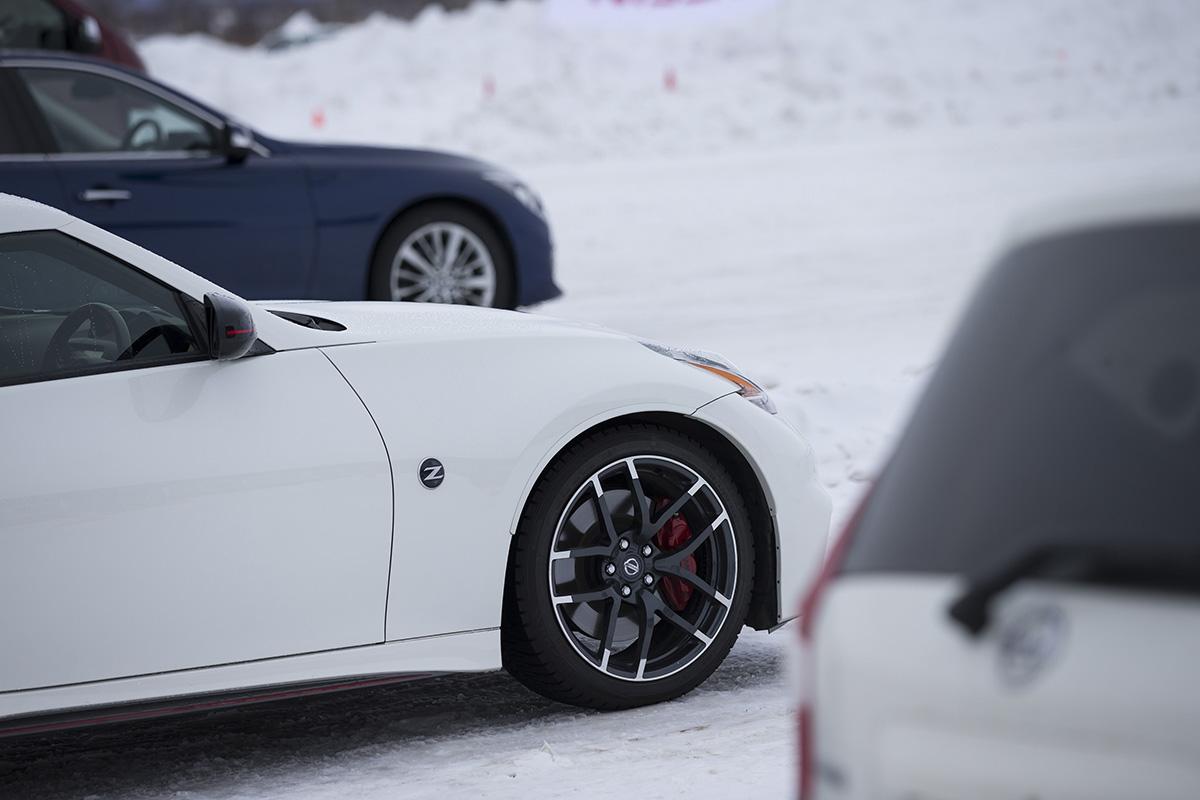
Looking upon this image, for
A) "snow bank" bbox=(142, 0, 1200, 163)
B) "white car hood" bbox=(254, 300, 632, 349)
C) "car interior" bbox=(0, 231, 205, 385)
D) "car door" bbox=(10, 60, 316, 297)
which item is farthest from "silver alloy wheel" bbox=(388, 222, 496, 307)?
"snow bank" bbox=(142, 0, 1200, 163)

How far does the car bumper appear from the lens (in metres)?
4.69

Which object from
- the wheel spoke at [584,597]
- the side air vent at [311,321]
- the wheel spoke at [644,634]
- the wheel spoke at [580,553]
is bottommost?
the wheel spoke at [644,634]

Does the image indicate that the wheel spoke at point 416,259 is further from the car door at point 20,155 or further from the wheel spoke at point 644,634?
the wheel spoke at point 644,634

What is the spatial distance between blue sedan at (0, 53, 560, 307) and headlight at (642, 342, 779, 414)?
14.4 ft

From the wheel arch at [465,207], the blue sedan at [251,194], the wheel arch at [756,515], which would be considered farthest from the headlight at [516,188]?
the wheel arch at [756,515]

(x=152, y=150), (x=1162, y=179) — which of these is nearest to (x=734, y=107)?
(x=152, y=150)

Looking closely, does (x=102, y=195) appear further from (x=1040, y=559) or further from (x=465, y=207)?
(x=1040, y=559)

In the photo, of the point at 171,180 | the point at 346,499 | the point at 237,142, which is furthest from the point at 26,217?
the point at 237,142

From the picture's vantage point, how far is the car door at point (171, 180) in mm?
8594

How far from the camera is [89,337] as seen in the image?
4152 millimetres

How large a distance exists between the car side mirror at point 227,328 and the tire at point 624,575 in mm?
855

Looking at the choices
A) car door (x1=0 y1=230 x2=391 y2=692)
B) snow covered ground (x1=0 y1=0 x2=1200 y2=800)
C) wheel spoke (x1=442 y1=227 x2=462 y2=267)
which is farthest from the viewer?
wheel spoke (x1=442 y1=227 x2=462 y2=267)

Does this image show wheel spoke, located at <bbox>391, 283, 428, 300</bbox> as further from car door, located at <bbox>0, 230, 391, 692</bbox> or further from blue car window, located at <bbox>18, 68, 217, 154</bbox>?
car door, located at <bbox>0, 230, 391, 692</bbox>

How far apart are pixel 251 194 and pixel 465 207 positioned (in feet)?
4.15
